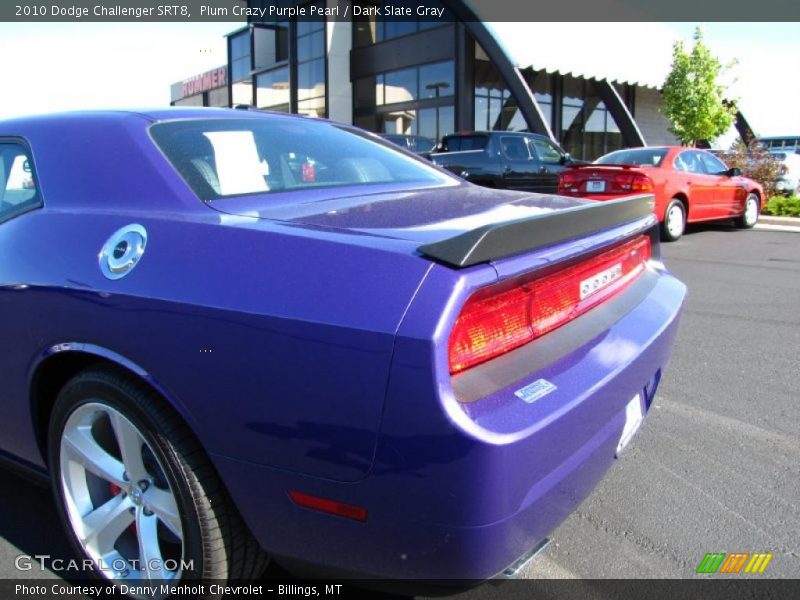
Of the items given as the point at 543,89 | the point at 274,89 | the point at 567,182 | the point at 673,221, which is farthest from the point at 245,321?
the point at 274,89

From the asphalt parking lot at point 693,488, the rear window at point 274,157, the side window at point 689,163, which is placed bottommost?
the asphalt parking lot at point 693,488

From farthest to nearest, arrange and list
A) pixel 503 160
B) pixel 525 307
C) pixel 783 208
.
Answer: pixel 783 208 < pixel 503 160 < pixel 525 307

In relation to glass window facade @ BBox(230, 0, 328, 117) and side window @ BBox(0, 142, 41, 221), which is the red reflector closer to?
side window @ BBox(0, 142, 41, 221)

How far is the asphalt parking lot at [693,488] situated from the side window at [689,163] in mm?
5882

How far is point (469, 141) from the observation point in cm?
1421

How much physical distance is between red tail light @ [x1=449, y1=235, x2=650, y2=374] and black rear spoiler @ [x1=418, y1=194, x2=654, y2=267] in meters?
0.10

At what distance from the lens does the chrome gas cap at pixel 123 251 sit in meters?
1.98

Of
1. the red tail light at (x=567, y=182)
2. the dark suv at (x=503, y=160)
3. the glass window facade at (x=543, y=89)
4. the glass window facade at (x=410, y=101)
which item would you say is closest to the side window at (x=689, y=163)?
the red tail light at (x=567, y=182)

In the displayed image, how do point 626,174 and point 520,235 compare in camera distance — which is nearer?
point 520,235

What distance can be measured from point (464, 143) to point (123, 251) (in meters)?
12.8

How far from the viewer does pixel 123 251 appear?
79.9 inches

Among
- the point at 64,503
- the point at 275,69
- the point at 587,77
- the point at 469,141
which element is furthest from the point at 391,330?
the point at 275,69

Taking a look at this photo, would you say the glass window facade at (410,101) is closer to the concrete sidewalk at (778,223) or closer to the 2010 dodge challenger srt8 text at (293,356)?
the concrete sidewalk at (778,223)

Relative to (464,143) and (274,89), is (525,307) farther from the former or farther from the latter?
(274,89)
